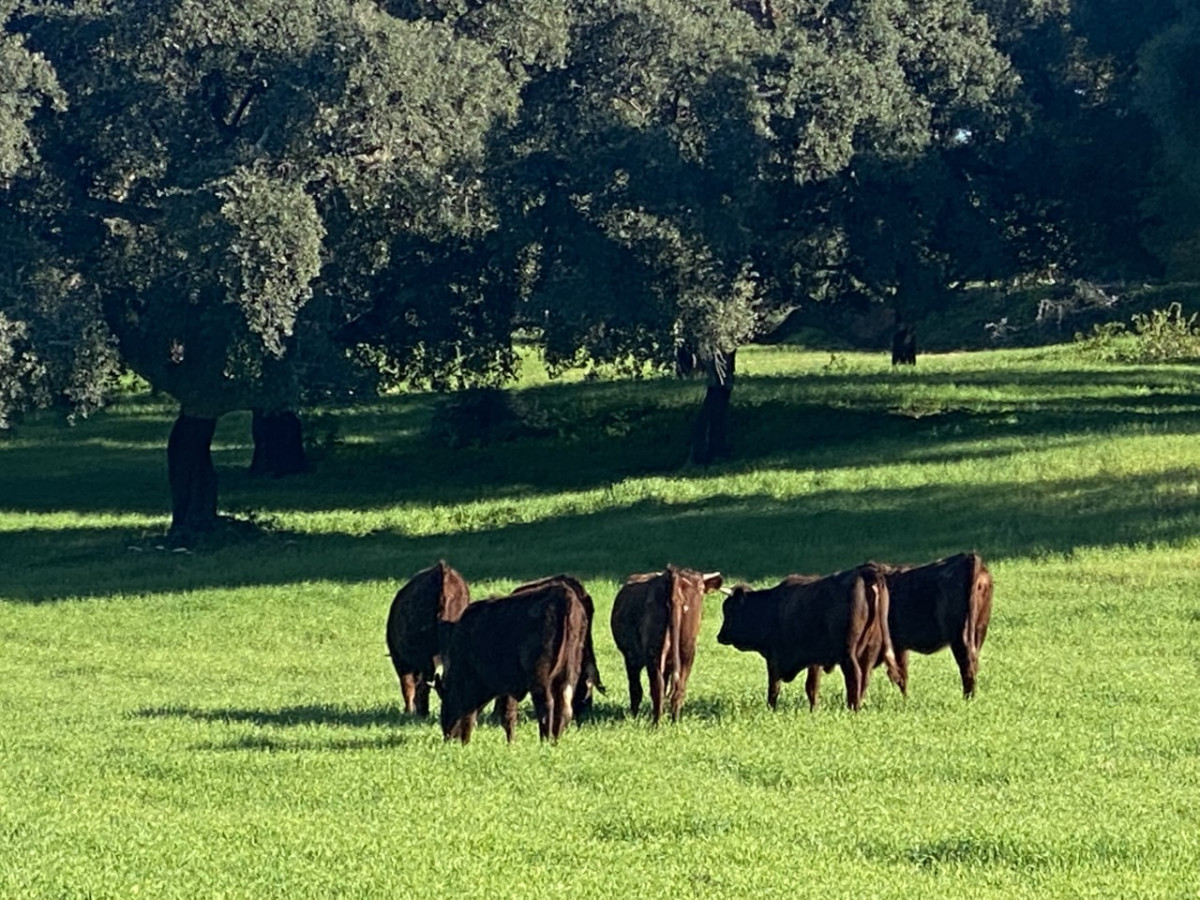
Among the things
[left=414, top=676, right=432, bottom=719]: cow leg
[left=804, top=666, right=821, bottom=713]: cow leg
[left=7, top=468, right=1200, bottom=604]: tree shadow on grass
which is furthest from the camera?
[left=7, top=468, right=1200, bottom=604]: tree shadow on grass

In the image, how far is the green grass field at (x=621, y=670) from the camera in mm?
10219

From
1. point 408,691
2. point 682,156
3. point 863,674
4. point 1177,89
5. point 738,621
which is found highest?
point 1177,89

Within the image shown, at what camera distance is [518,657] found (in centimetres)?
1386

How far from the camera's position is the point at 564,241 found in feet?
116

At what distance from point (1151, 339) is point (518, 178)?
876 inches

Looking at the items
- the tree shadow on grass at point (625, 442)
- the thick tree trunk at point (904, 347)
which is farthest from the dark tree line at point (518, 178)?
the thick tree trunk at point (904, 347)

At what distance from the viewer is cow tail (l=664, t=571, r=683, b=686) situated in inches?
591

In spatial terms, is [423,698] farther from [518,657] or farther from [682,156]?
[682,156]

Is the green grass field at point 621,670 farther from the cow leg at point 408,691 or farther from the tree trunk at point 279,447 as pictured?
the tree trunk at point 279,447

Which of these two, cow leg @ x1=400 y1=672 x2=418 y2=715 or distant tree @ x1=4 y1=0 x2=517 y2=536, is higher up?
distant tree @ x1=4 y1=0 x2=517 y2=536

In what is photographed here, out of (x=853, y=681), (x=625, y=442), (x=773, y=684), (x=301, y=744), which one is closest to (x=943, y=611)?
(x=853, y=681)

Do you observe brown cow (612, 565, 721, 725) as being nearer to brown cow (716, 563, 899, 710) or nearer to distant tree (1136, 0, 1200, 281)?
brown cow (716, 563, 899, 710)

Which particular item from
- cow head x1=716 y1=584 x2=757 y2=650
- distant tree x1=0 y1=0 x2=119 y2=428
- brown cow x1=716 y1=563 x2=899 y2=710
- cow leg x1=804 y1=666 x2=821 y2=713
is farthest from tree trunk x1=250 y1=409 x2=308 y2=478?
cow leg x1=804 y1=666 x2=821 y2=713

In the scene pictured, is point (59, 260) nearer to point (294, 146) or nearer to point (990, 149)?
point (294, 146)
